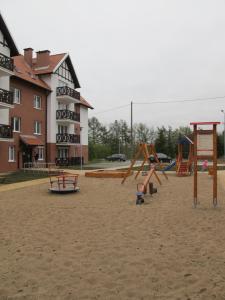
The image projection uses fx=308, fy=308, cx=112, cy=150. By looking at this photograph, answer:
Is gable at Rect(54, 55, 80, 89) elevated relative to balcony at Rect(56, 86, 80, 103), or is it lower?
elevated

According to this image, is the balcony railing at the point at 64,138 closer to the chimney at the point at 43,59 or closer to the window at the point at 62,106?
the window at the point at 62,106

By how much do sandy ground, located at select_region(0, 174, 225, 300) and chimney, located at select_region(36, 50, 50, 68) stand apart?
2394cm

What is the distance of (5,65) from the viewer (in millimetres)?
21906

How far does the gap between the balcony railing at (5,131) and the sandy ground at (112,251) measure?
13221 mm

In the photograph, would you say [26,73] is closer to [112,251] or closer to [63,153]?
[63,153]

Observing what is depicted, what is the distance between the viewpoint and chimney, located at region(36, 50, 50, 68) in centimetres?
3073

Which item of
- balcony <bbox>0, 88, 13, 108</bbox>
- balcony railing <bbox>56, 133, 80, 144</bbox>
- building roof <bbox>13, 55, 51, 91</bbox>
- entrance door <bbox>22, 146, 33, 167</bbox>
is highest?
building roof <bbox>13, 55, 51, 91</bbox>

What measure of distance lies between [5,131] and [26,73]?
8.16 m

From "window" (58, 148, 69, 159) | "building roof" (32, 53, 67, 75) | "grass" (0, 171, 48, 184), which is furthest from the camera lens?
"window" (58, 148, 69, 159)

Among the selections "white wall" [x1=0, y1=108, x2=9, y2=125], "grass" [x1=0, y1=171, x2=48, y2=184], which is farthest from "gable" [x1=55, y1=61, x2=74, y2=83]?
"grass" [x1=0, y1=171, x2=48, y2=184]

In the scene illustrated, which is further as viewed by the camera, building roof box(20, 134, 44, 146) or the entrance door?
the entrance door

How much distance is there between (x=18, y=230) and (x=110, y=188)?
7.52m

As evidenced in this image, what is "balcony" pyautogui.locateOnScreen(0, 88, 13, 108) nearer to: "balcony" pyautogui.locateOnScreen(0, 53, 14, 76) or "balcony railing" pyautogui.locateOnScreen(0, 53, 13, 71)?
"balcony" pyautogui.locateOnScreen(0, 53, 14, 76)

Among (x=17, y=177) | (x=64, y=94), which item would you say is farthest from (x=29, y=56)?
(x=17, y=177)
